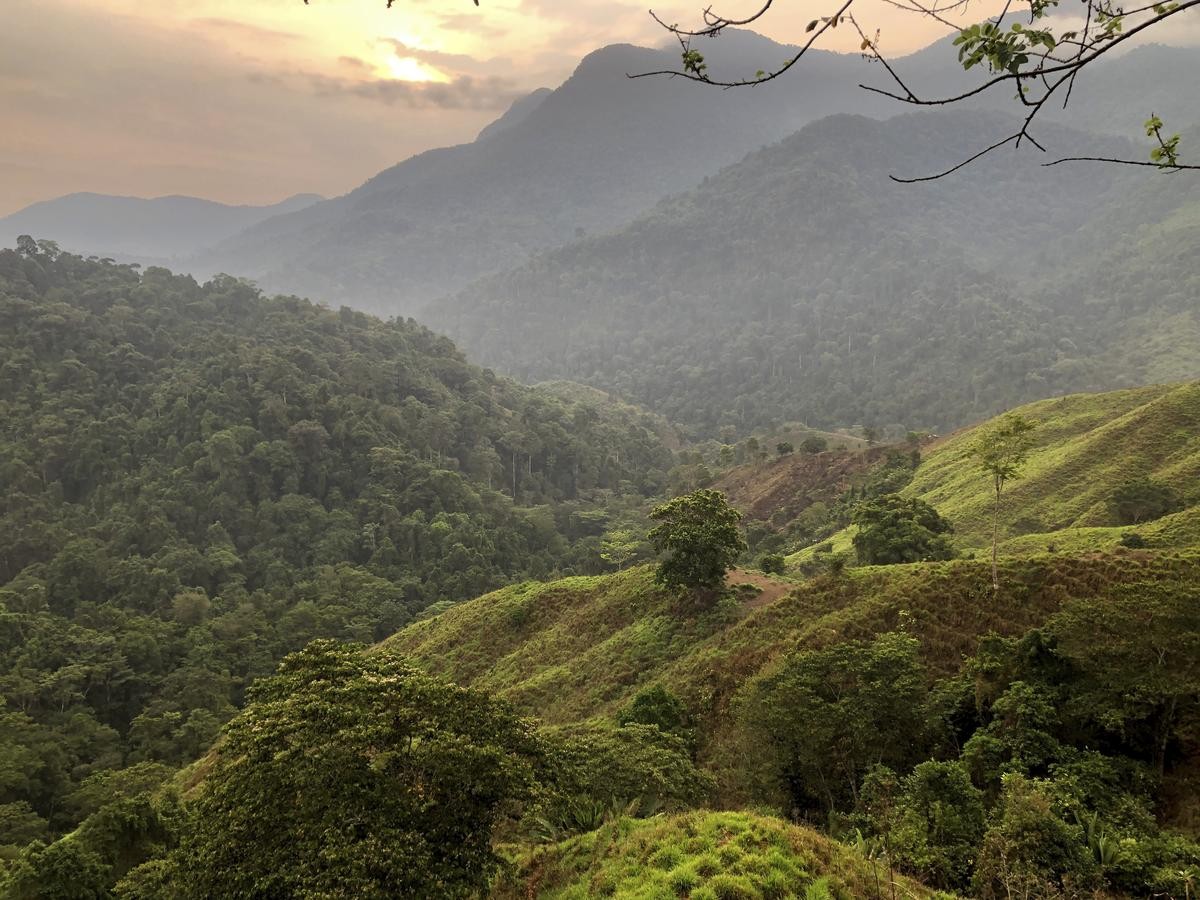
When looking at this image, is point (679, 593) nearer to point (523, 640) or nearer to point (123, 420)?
point (523, 640)

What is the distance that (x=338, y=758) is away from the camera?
452 inches

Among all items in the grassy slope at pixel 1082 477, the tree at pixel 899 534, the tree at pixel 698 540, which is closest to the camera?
the tree at pixel 698 540

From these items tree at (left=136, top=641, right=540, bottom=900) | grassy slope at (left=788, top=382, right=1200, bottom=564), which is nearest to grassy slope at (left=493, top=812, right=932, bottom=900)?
tree at (left=136, top=641, right=540, bottom=900)

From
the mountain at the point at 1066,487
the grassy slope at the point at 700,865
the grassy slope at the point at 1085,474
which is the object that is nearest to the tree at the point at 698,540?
the mountain at the point at 1066,487

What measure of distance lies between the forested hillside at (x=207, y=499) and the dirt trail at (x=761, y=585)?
31392 millimetres

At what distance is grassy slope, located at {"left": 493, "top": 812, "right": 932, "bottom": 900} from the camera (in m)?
9.90

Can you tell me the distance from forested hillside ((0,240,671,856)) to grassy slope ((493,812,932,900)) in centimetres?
3162

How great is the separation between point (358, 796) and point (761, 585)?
24999 mm

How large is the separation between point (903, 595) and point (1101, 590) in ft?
18.6

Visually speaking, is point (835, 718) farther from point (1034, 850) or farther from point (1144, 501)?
point (1144, 501)

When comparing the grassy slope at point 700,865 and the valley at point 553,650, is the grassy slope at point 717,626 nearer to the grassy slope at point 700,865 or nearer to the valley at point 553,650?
the valley at point 553,650

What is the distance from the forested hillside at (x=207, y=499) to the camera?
149 feet

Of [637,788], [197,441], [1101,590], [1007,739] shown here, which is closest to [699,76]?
[637,788]

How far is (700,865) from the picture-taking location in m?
10.5
